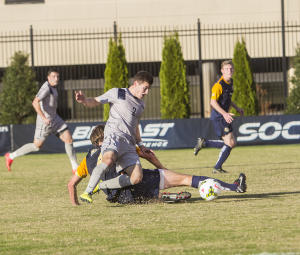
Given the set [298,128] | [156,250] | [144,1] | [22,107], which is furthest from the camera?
[144,1]

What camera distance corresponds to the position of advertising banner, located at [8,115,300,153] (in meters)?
14.7

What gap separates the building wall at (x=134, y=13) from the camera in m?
24.6

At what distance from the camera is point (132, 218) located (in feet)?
14.0

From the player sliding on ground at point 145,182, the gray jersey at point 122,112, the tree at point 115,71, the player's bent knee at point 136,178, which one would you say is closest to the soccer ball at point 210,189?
the player sliding on ground at point 145,182

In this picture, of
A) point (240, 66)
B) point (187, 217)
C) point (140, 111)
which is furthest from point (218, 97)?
point (240, 66)

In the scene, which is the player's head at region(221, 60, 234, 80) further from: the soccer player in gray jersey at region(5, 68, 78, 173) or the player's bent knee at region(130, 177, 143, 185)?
the player's bent knee at region(130, 177, 143, 185)

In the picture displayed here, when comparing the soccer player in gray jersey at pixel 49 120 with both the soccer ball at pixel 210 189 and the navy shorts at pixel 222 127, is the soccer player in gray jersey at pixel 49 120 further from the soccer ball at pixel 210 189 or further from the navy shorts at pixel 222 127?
the soccer ball at pixel 210 189

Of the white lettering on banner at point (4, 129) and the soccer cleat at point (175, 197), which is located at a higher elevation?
Result: the white lettering on banner at point (4, 129)

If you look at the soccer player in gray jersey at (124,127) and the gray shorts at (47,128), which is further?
the gray shorts at (47,128)

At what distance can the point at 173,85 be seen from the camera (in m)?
17.7

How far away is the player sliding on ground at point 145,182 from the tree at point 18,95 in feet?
43.9

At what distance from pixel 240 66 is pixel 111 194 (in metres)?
14.0

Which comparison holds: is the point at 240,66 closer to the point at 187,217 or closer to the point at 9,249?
the point at 187,217

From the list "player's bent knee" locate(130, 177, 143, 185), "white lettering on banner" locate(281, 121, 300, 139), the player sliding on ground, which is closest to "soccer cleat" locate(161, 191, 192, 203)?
the player sliding on ground
